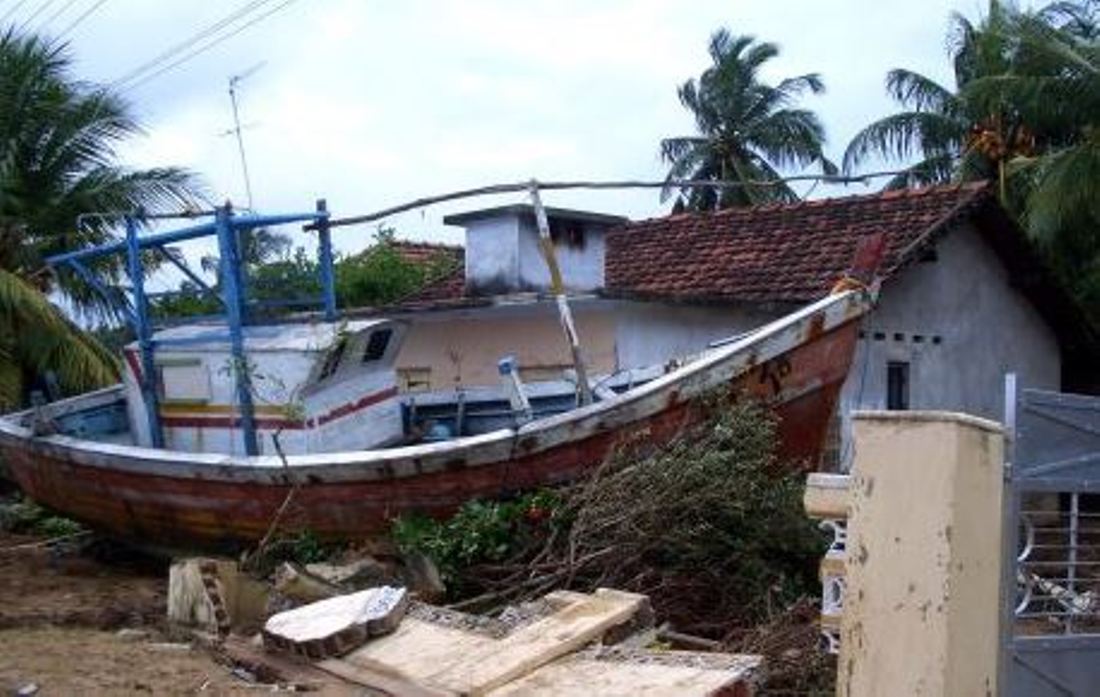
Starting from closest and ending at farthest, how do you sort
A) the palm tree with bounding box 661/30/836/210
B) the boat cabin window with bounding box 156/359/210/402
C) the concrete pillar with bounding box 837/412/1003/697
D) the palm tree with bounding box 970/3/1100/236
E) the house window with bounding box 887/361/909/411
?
the concrete pillar with bounding box 837/412/1003/697
the boat cabin window with bounding box 156/359/210/402
the house window with bounding box 887/361/909/411
the palm tree with bounding box 970/3/1100/236
the palm tree with bounding box 661/30/836/210

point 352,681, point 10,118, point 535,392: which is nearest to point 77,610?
point 352,681

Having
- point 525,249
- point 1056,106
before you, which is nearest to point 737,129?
point 1056,106

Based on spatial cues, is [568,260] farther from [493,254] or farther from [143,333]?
[143,333]

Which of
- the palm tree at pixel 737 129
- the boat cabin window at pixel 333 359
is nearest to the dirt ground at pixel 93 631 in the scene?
the boat cabin window at pixel 333 359

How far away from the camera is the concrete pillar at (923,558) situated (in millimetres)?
4953

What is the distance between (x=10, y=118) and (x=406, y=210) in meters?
7.70

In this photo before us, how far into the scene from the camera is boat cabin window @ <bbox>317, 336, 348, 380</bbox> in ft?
34.8

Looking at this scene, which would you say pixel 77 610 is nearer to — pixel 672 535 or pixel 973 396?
pixel 672 535

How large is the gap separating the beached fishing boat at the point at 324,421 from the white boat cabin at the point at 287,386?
0.04ft

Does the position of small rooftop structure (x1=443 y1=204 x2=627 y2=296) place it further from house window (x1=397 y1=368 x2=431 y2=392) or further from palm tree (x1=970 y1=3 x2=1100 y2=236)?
palm tree (x1=970 y1=3 x2=1100 y2=236)

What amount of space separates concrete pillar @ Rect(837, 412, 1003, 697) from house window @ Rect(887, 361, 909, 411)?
973 centimetres

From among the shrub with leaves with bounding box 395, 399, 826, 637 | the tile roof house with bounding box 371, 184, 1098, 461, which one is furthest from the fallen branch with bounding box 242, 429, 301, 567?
the tile roof house with bounding box 371, 184, 1098, 461

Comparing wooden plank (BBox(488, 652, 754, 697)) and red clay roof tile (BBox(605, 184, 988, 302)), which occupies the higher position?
red clay roof tile (BBox(605, 184, 988, 302))

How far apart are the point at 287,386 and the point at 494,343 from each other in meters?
4.95
